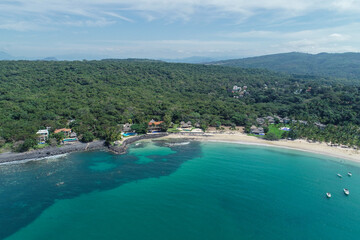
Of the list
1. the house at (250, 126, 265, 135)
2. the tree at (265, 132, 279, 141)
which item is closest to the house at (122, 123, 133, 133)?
the house at (250, 126, 265, 135)

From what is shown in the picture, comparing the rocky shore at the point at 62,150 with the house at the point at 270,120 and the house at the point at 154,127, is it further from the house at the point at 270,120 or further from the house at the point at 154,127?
the house at the point at 270,120

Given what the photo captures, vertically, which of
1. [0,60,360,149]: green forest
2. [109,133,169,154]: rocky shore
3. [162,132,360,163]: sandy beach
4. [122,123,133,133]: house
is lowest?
[162,132,360,163]: sandy beach

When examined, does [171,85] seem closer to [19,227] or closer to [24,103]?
[24,103]

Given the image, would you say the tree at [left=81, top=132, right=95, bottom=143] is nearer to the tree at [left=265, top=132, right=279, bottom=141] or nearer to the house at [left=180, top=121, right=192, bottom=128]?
the house at [left=180, top=121, right=192, bottom=128]

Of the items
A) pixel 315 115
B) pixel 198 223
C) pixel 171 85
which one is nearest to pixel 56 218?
pixel 198 223

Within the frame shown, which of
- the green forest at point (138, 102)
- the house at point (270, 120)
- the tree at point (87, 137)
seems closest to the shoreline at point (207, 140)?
the tree at point (87, 137)

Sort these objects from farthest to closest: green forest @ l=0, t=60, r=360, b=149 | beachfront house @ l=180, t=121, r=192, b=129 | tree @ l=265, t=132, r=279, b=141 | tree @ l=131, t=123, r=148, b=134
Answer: beachfront house @ l=180, t=121, r=192, b=129, tree @ l=131, t=123, r=148, b=134, tree @ l=265, t=132, r=279, b=141, green forest @ l=0, t=60, r=360, b=149

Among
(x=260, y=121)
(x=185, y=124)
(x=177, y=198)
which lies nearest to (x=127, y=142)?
(x=185, y=124)
